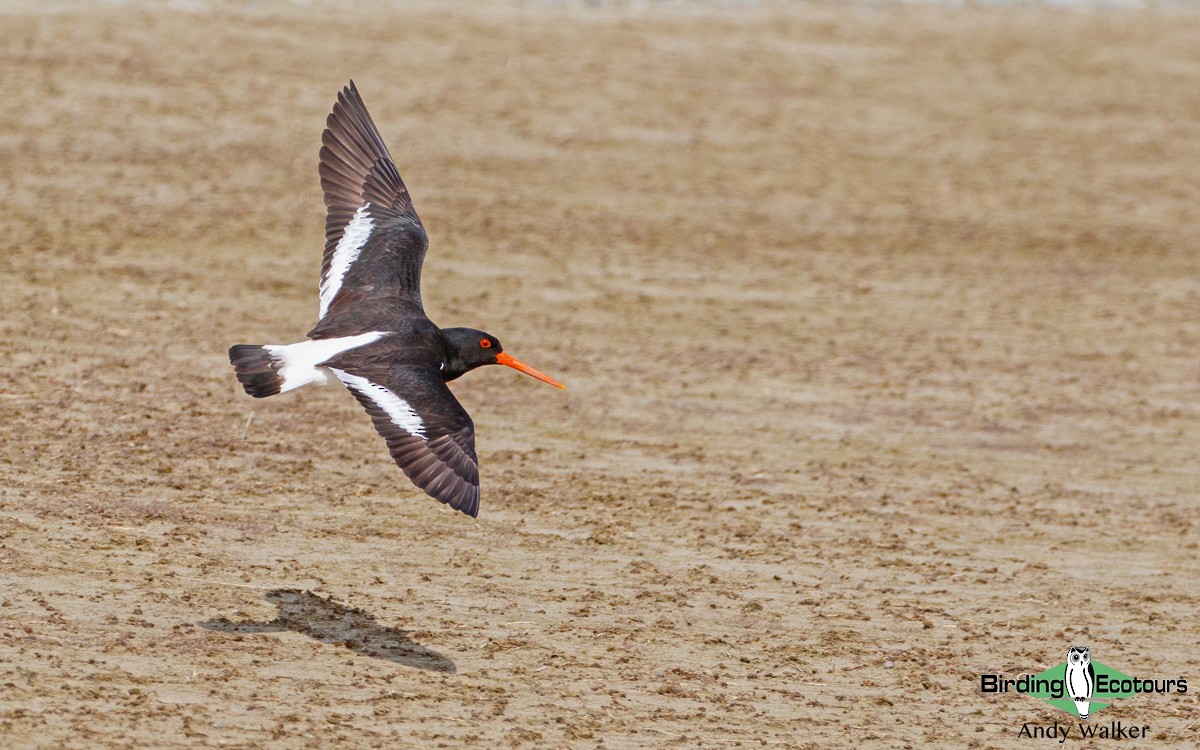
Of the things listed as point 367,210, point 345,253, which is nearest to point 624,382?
point 367,210

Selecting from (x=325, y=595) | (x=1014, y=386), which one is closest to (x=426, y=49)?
(x=1014, y=386)

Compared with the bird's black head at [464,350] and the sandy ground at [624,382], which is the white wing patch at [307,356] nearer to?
the bird's black head at [464,350]

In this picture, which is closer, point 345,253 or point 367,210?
point 345,253

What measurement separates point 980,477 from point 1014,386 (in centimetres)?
207

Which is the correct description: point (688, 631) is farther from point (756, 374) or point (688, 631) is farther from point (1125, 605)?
point (756, 374)

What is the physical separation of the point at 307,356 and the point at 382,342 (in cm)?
50

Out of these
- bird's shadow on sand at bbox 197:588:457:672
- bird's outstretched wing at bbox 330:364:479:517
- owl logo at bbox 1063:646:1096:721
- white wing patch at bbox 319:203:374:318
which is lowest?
owl logo at bbox 1063:646:1096:721

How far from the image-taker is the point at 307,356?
8281 mm

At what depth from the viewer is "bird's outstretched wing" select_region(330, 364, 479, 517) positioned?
752cm

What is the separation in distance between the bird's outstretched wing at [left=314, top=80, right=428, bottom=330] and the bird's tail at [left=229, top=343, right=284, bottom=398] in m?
1.23

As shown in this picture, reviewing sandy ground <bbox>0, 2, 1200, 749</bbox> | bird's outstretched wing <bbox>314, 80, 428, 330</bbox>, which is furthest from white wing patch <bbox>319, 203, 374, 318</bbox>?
sandy ground <bbox>0, 2, 1200, 749</bbox>
